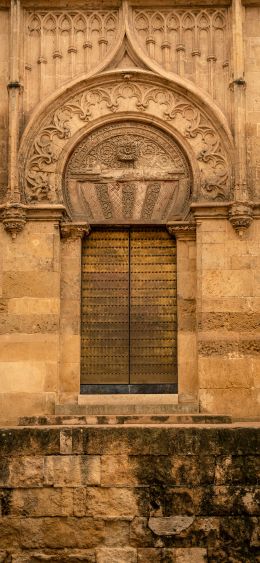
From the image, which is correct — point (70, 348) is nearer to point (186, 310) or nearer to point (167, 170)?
point (186, 310)

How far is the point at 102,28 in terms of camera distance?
48.3 feet

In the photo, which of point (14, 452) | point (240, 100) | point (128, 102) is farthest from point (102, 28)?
point (14, 452)

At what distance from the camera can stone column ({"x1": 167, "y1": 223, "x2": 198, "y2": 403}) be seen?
13887 mm

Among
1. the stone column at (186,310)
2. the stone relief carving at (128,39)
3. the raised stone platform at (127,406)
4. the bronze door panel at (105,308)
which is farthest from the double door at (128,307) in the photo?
the stone relief carving at (128,39)

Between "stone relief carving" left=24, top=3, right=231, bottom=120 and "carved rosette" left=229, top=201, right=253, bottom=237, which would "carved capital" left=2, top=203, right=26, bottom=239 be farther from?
"carved rosette" left=229, top=201, right=253, bottom=237

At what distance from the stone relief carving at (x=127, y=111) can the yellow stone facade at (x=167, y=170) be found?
0.02m

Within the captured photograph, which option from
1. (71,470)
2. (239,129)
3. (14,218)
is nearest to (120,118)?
(239,129)

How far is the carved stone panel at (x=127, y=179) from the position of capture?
1444 cm

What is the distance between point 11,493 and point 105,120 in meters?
6.85

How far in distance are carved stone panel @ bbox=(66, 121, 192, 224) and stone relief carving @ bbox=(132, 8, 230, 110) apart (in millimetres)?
1130

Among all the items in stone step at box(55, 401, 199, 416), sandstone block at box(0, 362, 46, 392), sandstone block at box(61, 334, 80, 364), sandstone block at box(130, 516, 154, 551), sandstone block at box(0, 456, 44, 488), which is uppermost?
sandstone block at box(61, 334, 80, 364)

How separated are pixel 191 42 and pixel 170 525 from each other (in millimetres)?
8249

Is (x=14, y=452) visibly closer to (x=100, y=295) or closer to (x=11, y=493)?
(x=11, y=493)

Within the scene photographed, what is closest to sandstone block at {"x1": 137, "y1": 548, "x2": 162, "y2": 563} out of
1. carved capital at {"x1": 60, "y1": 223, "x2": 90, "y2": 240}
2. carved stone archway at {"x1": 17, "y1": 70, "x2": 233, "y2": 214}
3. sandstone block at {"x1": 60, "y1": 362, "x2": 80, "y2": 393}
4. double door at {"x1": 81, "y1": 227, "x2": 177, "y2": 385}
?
sandstone block at {"x1": 60, "y1": 362, "x2": 80, "y2": 393}
